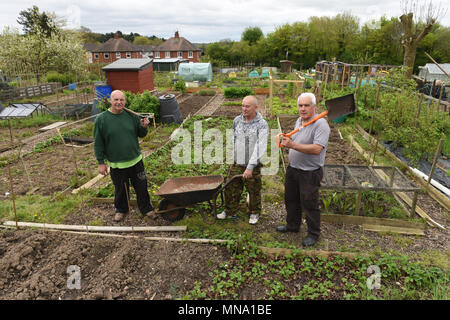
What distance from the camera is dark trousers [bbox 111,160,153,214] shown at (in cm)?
387

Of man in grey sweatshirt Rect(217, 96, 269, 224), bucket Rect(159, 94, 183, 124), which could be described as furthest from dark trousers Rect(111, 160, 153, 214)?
bucket Rect(159, 94, 183, 124)

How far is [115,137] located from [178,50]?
137ft

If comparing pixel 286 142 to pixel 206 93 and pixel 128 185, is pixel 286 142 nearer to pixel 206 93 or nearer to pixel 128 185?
pixel 128 185

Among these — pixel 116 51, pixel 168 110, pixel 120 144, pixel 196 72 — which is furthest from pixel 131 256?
pixel 116 51

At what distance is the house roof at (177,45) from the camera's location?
1663 inches

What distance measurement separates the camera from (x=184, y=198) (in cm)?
364

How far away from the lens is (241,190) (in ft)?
12.8

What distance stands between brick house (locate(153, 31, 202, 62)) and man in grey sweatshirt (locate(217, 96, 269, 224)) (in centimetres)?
4152

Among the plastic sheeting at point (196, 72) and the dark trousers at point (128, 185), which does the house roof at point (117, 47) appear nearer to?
the plastic sheeting at point (196, 72)

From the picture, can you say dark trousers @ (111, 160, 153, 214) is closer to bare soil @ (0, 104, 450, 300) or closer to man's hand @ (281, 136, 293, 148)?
bare soil @ (0, 104, 450, 300)

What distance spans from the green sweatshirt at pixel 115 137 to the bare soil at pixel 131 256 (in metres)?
0.95

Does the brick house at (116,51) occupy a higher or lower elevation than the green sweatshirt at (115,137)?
higher

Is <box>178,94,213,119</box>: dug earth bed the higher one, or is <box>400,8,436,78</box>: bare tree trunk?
<box>400,8,436,78</box>: bare tree trunk

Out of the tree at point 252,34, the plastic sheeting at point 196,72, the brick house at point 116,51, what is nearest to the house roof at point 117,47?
the brick house at point 116,51
